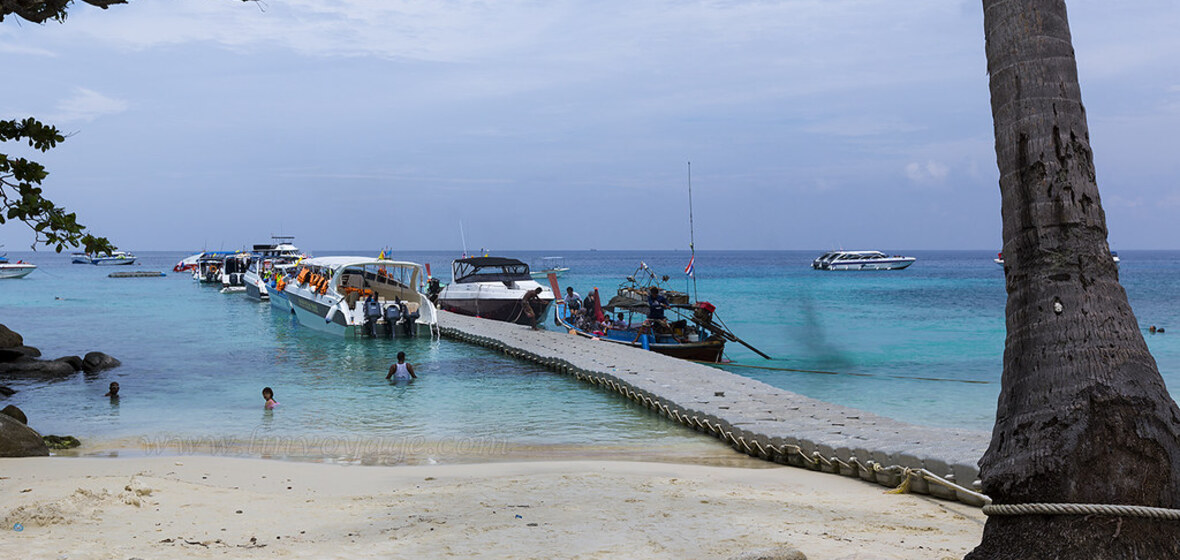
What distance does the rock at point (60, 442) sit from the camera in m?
12.3

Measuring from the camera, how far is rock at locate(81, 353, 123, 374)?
22.5 meters

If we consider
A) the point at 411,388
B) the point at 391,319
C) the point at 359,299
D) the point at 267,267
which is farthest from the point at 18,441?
the point at 267,267

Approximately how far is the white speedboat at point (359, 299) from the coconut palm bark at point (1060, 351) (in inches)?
1007

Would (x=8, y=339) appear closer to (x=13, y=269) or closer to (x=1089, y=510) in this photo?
(x=1089, y=510)

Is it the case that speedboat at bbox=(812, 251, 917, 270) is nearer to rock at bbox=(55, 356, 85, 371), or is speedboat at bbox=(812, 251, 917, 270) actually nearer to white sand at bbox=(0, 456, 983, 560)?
rock at bbox=(55, 356, 85, 371)

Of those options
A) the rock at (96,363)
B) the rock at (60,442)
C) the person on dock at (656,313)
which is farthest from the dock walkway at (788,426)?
the rock at (96,363)

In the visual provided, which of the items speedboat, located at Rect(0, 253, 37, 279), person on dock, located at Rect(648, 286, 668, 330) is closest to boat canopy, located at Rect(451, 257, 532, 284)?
person on dock, located at Rect(648, 286, 668, 330)

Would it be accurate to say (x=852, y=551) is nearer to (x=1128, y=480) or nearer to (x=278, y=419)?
(x=1128, y=480)

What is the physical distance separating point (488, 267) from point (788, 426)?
26.2 meters

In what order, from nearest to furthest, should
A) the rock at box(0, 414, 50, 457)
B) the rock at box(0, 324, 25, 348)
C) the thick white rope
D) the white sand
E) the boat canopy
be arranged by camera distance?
1. the thick white rope
2. the white sand
3. the rock at box(0, 414, 50, 457)
4. the rock at box(0, 324, 25, 348)
5. the boat canopy

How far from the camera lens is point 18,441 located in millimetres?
10703

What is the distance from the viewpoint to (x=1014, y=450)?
3.88 meters

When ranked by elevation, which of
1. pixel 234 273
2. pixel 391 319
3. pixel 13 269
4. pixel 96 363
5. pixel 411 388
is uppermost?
pixel 13 269

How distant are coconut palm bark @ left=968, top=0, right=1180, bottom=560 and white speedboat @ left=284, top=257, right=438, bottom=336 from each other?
2558 cm
